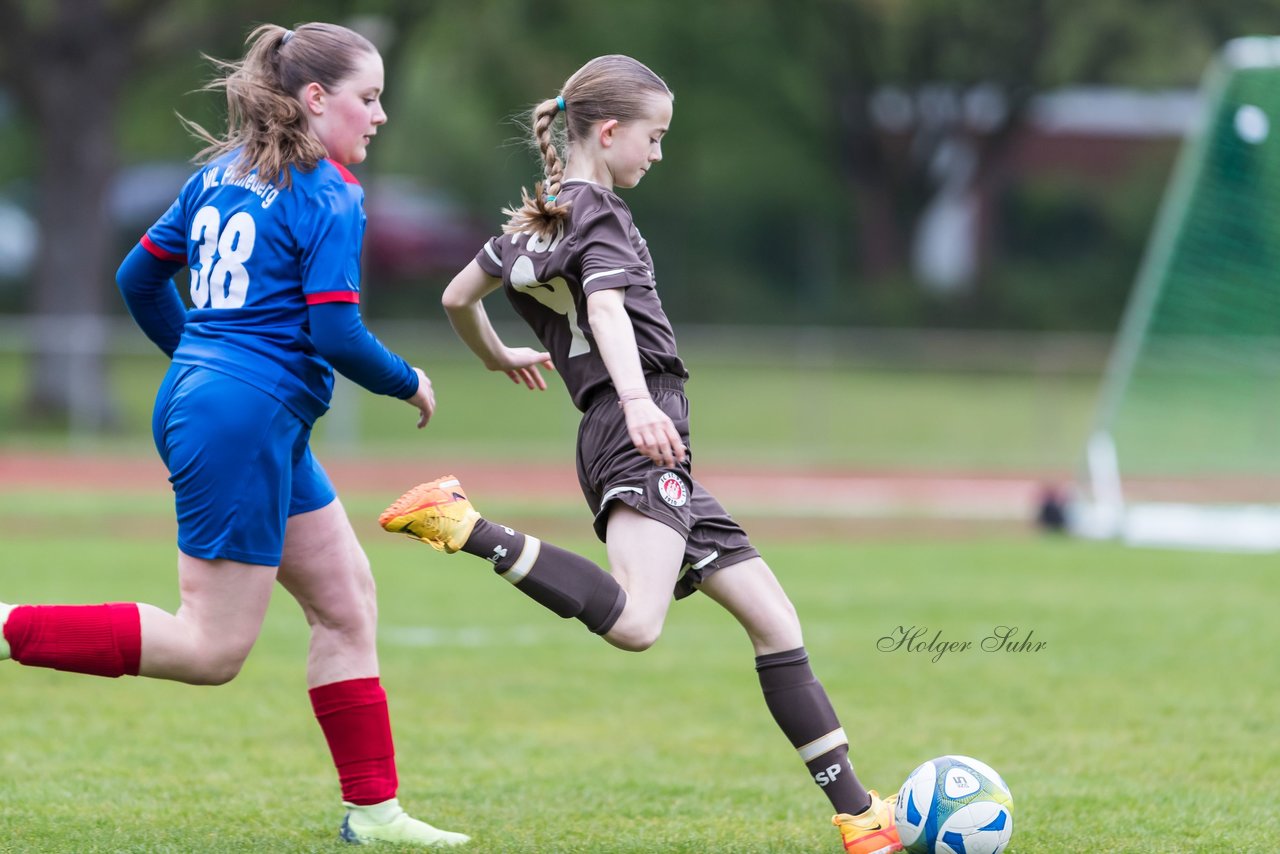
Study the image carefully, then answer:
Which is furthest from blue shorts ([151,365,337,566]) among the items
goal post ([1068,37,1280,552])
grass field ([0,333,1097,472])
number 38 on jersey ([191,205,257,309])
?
grass field ([0,333,1097,472])

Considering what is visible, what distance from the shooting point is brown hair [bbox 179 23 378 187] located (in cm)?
403

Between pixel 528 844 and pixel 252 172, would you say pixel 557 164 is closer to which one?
pixel 252 172

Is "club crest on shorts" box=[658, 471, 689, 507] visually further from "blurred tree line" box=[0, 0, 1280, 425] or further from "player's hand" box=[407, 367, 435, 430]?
"blurred tree line" box=[0, 0, 1280, 425]

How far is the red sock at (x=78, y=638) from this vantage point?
12.9ft

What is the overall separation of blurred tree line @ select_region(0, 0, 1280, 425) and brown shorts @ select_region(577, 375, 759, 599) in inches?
779

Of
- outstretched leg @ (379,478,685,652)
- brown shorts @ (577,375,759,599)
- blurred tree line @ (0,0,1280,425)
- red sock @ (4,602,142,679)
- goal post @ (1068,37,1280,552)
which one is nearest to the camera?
red sock @ (4,602,142,679)

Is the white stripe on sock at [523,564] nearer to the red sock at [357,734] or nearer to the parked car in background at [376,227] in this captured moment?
the red sock at [357,734]

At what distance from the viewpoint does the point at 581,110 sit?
4.30m

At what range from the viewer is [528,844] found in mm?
4445

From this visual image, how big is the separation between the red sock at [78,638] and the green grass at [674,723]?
23.0 inches

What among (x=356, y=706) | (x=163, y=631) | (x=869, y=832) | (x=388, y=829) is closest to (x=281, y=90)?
(x=163, y=631)

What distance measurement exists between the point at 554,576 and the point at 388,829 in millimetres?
911

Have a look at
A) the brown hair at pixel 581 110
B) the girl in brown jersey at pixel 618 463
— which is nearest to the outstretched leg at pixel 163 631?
the girl in brown jersey at pixel 618 463

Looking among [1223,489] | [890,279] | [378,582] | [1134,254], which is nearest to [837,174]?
[890,279]
